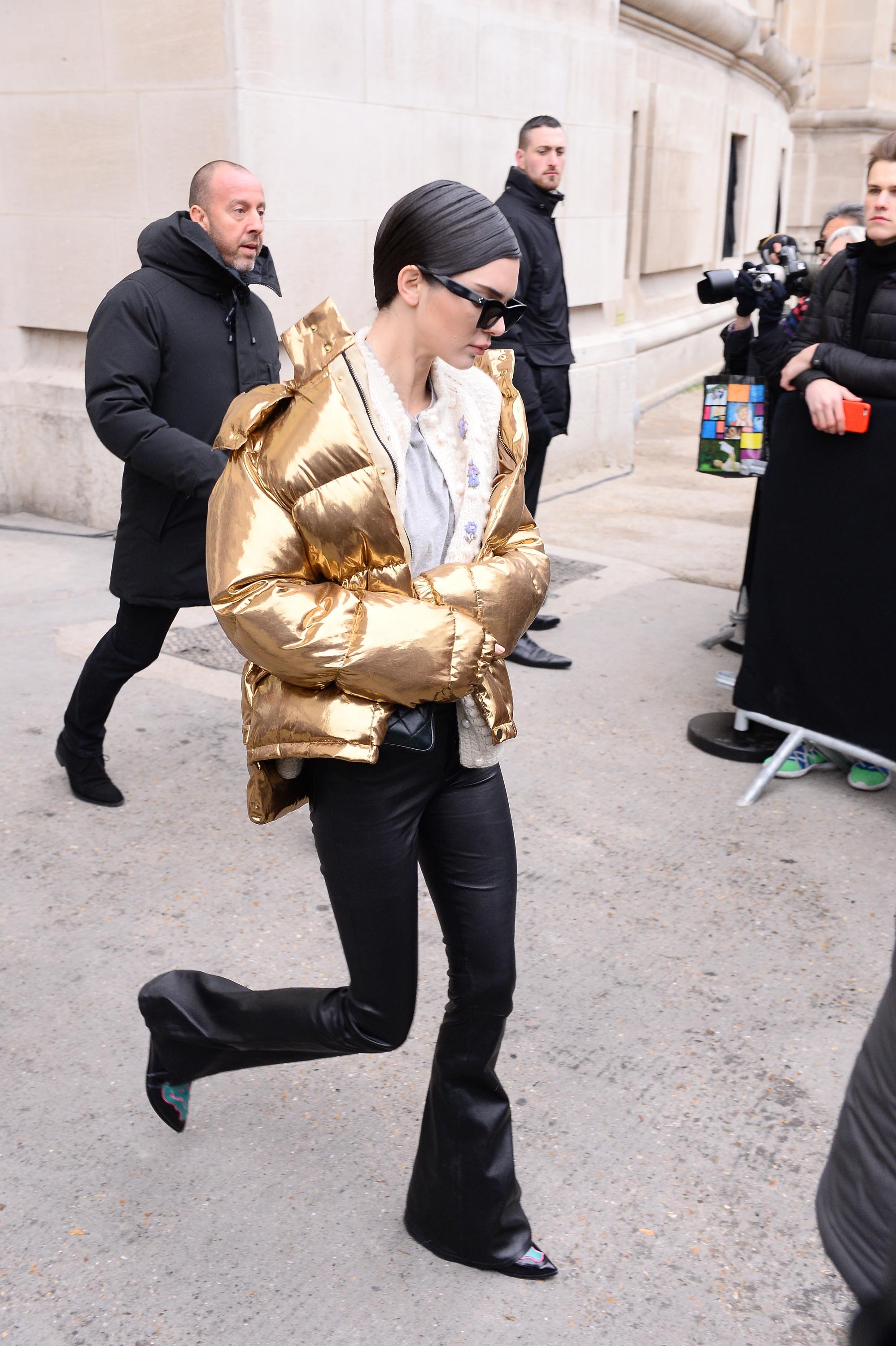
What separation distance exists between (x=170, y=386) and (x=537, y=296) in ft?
8.75

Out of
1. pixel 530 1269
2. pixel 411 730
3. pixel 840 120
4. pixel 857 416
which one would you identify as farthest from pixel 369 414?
pixel 840 120

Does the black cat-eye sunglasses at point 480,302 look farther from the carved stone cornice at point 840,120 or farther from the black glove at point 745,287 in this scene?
the carved stone cornice at point 840,120

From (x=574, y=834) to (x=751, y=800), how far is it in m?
0.74

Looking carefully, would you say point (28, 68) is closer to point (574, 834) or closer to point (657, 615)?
point (657, 615)

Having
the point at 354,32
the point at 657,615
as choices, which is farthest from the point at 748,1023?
the point at 354,32

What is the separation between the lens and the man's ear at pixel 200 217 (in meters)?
4.21

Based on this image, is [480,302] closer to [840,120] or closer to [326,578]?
[326,578]

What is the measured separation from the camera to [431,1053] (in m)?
3.28

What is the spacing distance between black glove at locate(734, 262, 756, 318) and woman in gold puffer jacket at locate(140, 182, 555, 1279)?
326 cm

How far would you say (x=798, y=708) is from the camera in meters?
4.84

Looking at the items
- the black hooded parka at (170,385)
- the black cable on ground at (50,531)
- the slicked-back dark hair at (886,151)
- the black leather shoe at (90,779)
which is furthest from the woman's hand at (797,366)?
the black cable on ground at (50,531)

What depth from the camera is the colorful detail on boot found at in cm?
281

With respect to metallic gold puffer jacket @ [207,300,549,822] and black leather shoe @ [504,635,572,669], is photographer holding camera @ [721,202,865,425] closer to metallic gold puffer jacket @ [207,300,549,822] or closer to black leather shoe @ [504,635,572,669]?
black leather shoe @ [504,635,572,669]

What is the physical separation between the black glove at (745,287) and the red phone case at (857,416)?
121cm
